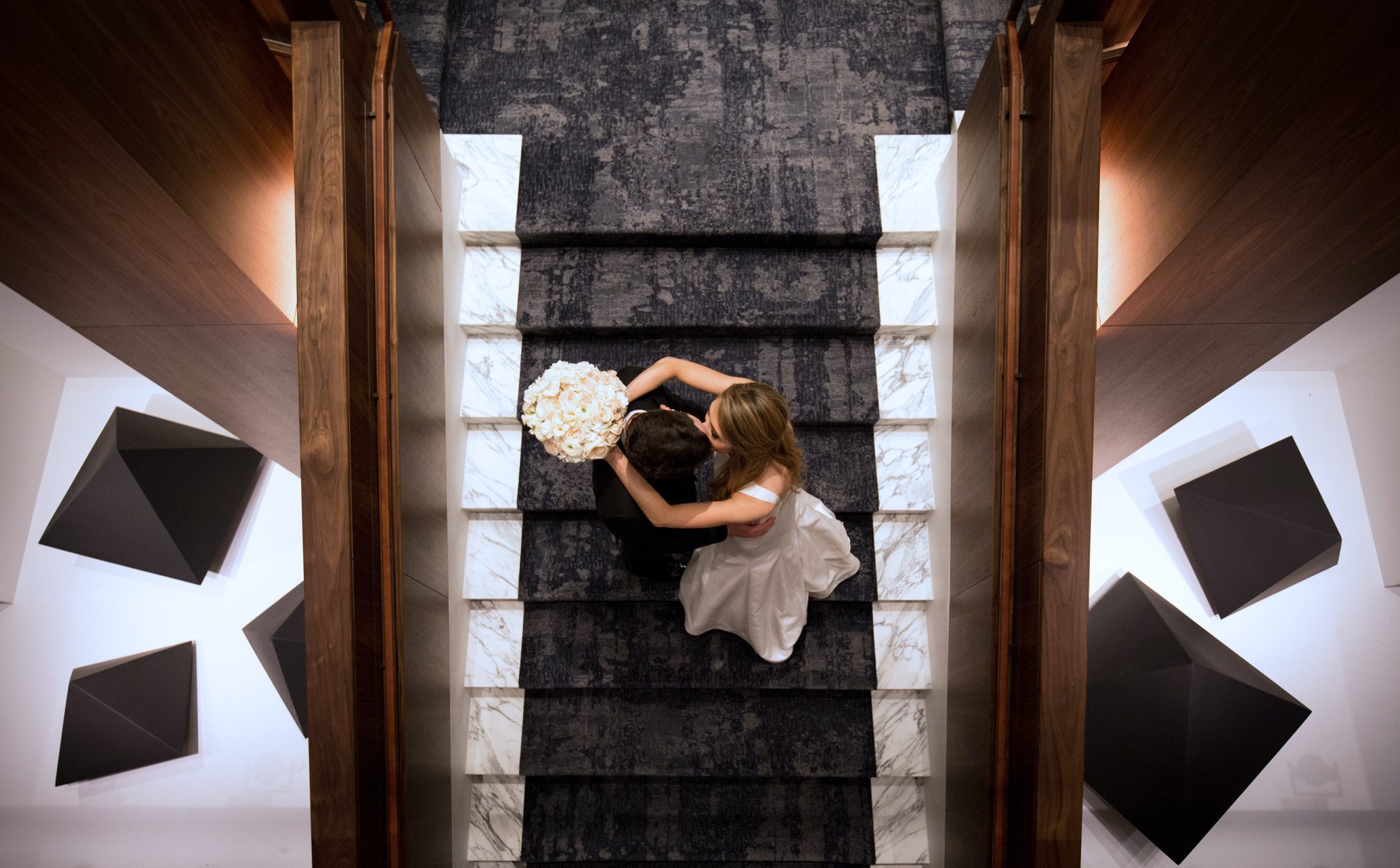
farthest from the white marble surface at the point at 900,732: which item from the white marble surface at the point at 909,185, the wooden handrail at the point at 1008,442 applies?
the white marble surface at the point at 909,185

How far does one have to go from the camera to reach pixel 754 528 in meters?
2.72

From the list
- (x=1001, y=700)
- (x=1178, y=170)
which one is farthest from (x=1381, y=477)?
(x=1001, y=700)

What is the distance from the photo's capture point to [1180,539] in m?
3.41

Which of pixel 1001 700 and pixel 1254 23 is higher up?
pixel 1254 23

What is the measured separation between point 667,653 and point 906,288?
2017 mm

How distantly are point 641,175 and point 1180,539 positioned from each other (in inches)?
121

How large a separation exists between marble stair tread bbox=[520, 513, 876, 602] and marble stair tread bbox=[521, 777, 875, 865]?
89 centimetres

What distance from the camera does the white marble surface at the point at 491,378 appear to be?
10.9ft

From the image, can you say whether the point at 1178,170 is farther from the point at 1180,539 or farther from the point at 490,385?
the point at 490,385

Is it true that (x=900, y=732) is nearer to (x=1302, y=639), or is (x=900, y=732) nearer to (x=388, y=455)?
(x=1302, y=639)

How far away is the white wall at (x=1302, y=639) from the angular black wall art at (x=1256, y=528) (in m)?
0.04

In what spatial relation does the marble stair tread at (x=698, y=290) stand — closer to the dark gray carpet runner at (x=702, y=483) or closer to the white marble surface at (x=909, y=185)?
the dark gray carpet runner at (x=702, y=483)

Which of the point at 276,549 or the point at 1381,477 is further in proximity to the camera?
the point at 276,549

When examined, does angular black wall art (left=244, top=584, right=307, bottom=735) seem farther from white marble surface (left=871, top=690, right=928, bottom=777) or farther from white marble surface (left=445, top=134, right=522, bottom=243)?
white marble surface (left=871, top=690, right=928, bottom=777)
